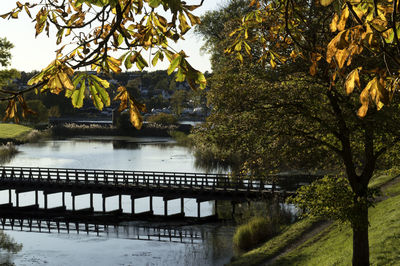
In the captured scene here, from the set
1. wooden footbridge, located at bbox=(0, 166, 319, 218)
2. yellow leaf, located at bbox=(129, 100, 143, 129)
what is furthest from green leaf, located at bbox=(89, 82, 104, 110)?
wooden footbridge, located at bbox=(0, 166, 319, 218)

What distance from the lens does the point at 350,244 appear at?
18703 millimetres

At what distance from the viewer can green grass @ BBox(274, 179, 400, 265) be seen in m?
16.0

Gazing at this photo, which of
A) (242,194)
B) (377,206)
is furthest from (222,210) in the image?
(377,206)

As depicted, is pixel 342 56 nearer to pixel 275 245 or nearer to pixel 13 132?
pixel 275 245

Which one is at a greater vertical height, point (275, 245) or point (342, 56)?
point (342, 56)

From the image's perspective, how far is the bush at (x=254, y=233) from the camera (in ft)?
84.1

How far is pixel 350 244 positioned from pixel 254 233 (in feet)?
25.0

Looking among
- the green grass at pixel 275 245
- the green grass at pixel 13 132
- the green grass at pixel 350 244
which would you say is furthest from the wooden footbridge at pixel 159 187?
the green grass at pixel 13 132

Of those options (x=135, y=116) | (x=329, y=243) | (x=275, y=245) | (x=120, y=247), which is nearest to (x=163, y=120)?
(x=120, y=247)

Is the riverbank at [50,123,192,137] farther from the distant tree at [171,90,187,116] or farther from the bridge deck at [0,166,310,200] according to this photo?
the bridge deck at [0,166,310,200]

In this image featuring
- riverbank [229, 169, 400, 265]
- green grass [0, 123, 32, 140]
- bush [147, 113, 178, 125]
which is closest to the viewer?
riverbank [229, 169, 400, 265]

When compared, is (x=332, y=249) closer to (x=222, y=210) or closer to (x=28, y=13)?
(x=28, y=13)

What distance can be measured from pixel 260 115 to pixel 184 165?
40102 mm

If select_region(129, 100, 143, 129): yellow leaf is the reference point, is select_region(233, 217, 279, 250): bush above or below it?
below
